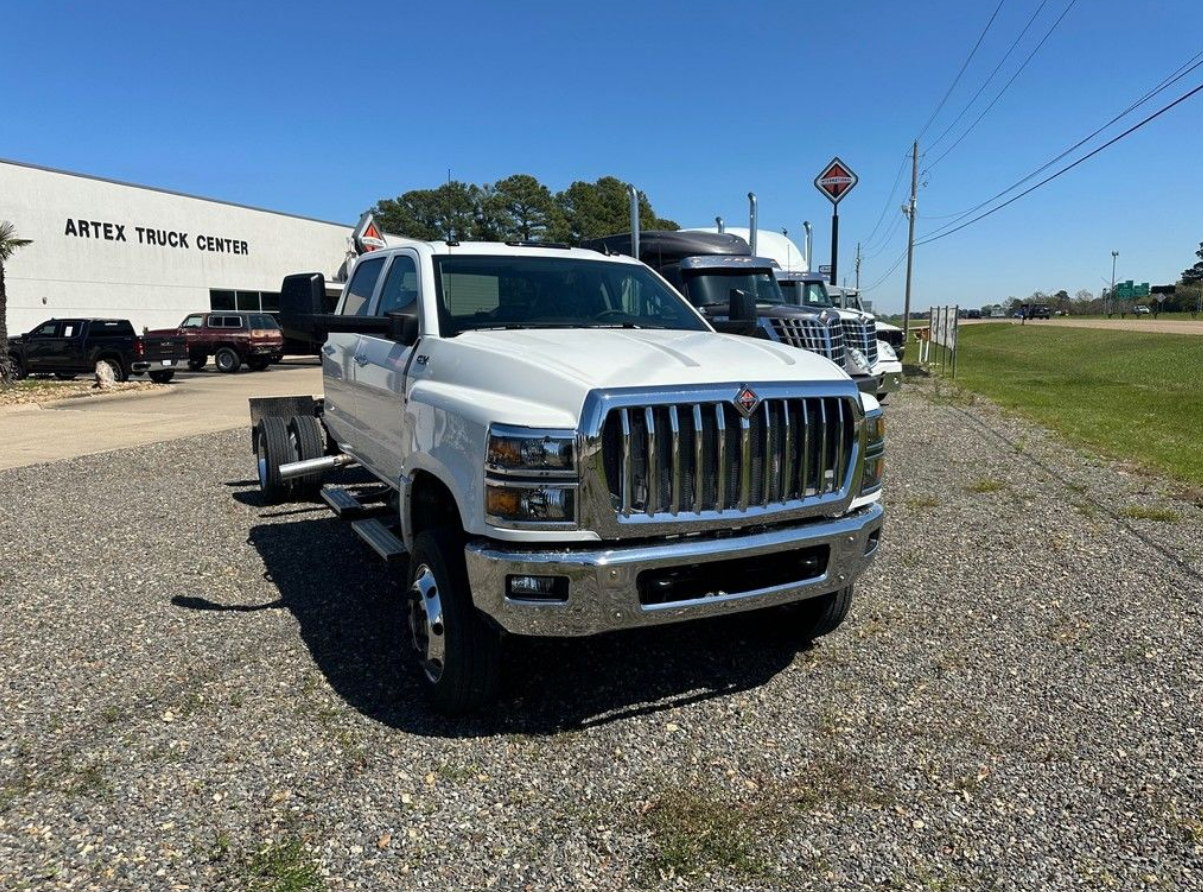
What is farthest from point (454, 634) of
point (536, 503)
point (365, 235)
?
point (365, 235)

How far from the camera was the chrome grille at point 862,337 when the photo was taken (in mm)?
14570

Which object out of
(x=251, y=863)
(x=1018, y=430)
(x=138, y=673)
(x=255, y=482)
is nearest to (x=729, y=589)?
(x=251, y=863)

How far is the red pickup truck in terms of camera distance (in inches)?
1025

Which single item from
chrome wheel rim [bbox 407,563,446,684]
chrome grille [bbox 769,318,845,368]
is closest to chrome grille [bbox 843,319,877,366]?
chrome grille [bbox 769,318,845,368]

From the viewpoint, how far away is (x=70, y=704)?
3.84 m

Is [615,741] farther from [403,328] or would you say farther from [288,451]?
[288,451]

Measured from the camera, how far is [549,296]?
15.9ft

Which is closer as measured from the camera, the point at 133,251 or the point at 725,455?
the point at 725,455

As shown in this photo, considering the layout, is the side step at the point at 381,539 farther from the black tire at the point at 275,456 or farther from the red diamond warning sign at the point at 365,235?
the red diamond warning sign at the point at 365,235

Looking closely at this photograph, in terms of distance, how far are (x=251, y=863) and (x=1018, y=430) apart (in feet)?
39.9

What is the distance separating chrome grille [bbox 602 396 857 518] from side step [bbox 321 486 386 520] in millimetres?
2599

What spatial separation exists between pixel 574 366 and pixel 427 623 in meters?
1.27

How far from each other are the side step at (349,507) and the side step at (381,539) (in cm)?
17

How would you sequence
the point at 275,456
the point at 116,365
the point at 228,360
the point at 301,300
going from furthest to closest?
the point at 228,360
the point at 116,365
the point at 275,456
the point at 301,300
